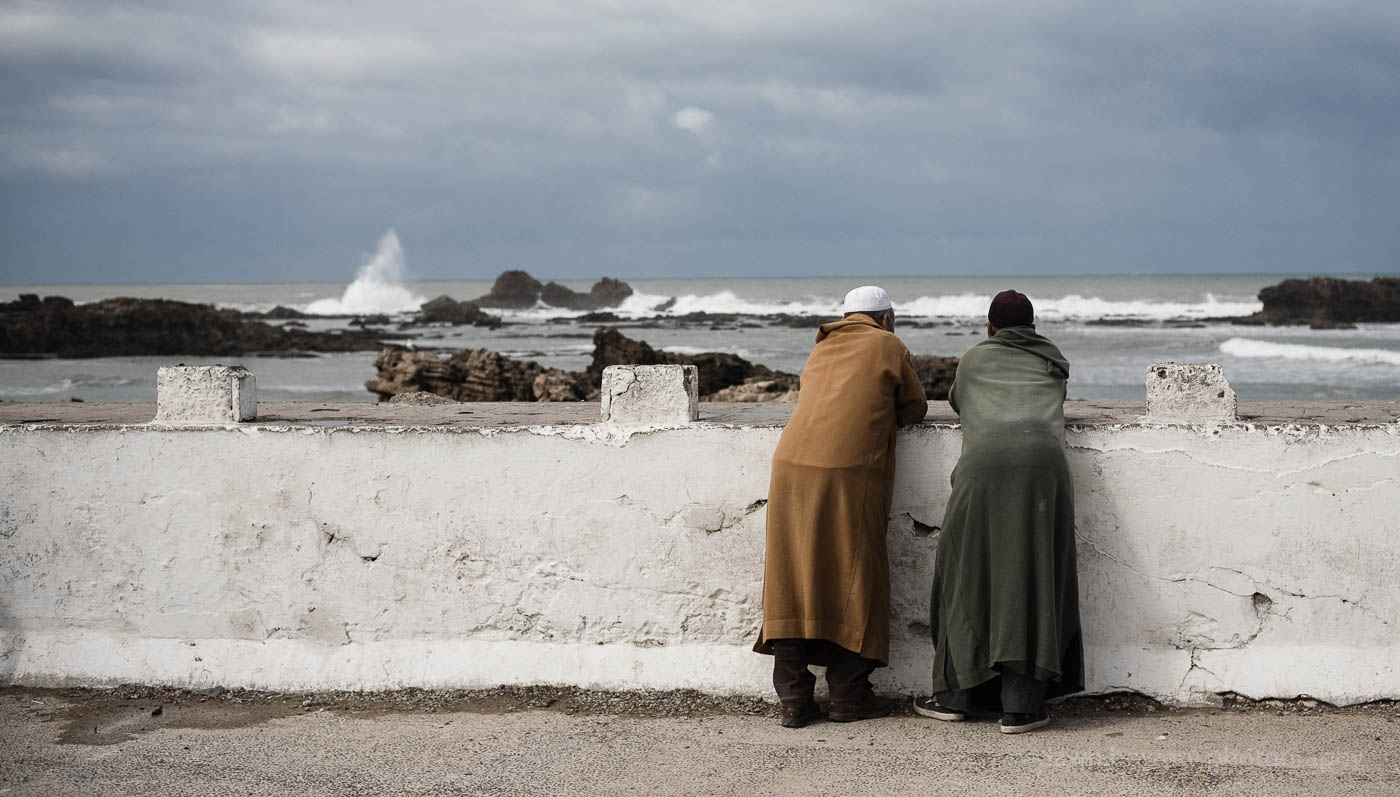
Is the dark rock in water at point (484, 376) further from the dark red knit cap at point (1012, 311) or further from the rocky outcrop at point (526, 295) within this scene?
the rocky outcrop at point (526, 295)

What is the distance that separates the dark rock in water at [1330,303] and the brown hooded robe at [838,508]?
40.7 meters

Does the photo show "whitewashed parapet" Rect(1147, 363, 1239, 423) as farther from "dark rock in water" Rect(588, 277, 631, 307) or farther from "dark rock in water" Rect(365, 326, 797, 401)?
"dark rock in water" Rect(588, 277, 631, 307)

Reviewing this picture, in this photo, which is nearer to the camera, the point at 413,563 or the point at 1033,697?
the point at 1033,697

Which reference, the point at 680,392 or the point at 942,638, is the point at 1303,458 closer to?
the point at 942,638

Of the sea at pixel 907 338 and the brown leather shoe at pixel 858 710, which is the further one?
the sea at pixel 907 338

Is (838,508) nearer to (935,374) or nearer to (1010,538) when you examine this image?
(1010,538)

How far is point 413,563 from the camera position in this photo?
4.43 m

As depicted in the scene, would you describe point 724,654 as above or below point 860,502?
below

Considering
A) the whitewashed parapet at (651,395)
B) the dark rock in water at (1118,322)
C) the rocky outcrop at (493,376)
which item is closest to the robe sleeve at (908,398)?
the whitewashed parapet at (651,395)

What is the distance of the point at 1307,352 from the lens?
2911 cm

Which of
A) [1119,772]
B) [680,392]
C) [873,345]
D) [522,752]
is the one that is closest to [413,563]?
[522,752]

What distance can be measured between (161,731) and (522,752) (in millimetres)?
1342

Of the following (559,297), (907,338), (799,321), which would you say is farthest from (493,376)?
(559,297)

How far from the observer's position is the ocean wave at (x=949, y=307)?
50.0 metres
